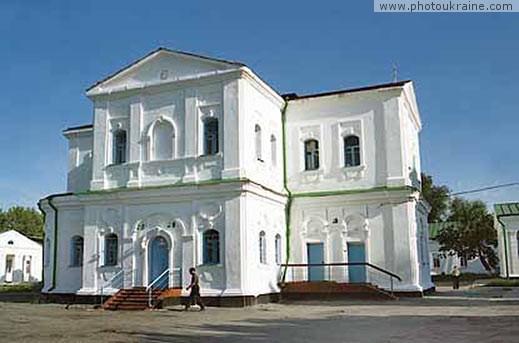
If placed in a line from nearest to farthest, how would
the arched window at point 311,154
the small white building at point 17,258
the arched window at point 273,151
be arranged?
the arched window at point 273,151 → the arched window at point 311,154 → the small white building at point 17,258

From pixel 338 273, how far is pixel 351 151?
5.44m

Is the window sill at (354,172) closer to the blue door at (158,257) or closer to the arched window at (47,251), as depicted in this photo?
the blue door at (158,257)

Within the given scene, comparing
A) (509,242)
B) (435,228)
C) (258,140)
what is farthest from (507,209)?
(258,140)

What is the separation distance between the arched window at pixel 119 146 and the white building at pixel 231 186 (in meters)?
0.04

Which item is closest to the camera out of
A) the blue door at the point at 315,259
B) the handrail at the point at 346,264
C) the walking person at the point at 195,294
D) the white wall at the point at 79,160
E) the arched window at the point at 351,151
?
the walking person at the point at 195,294

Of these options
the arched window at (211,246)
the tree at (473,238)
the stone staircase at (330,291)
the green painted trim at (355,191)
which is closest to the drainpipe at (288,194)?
the green painted trim at (355,191)

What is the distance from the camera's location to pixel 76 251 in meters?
28.3

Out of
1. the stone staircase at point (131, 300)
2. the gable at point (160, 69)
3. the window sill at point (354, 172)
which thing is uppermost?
the gable at point (160, 69)

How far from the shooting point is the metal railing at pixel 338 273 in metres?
26.0

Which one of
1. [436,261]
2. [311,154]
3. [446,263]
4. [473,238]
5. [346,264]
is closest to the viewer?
[346,264]

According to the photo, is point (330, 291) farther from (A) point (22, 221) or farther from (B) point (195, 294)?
(A) point (22, 221)

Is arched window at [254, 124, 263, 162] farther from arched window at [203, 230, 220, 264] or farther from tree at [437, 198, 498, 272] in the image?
tree at [437, 198, 498, 272]

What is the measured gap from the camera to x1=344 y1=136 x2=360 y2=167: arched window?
27859mm

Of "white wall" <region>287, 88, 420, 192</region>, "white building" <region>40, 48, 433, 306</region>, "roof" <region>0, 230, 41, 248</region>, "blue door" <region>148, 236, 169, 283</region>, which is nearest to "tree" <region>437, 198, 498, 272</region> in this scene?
"white building" <region>40, 48, 433, 306</region>
